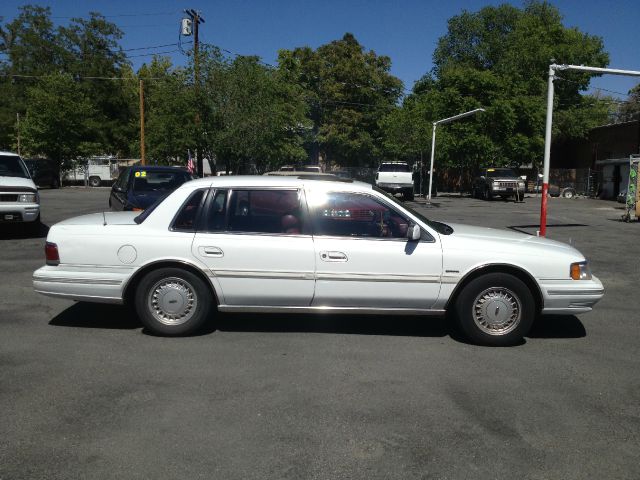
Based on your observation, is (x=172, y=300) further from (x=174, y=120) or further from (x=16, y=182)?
(x=174, y=120)

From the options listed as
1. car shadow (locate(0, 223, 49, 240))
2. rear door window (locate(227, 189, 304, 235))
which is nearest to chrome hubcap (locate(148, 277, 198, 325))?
rear door window (locate(227, 189, 304, 235))

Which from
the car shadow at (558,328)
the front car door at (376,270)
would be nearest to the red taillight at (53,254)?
the front car door at (376,270)

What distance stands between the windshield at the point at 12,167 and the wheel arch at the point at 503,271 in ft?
37.1

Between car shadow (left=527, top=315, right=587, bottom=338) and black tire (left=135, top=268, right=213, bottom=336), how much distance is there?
11.0ft

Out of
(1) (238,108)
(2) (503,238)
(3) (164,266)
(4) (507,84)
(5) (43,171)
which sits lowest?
(3) (164,266)

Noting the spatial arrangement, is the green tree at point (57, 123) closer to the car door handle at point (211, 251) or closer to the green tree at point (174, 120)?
the green tree at point (174, 120)

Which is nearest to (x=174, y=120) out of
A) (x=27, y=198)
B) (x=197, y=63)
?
(x=197, y=63)

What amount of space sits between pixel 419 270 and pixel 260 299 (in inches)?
60.2

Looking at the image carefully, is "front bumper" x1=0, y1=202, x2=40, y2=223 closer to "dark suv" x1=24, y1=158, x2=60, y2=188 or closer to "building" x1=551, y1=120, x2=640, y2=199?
"dark suv" x1=24, y1=158, x2=60, y2=188

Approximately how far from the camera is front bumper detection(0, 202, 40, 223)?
1249 centimetres

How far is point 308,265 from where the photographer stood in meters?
5.73

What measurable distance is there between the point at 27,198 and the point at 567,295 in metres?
11.1

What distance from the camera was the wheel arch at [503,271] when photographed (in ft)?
18.8

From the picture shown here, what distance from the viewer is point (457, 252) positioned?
18.8 ft
